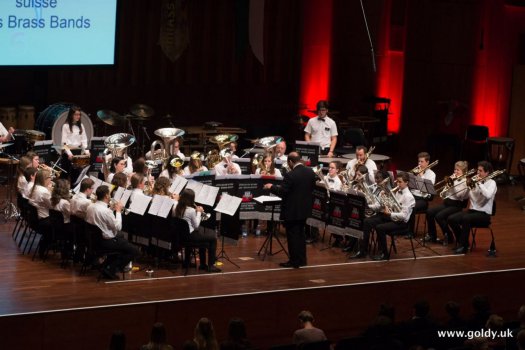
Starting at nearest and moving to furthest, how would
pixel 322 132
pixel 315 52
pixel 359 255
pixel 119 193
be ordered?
pixel 119 193 < pixel 359 255 < pixel 322 132 < pixel 315 52

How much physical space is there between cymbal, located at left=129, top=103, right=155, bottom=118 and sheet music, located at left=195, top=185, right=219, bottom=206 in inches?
247

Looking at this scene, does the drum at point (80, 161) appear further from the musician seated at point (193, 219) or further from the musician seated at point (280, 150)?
the musician seated at point (193, 219)

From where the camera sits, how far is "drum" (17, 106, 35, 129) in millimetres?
17500

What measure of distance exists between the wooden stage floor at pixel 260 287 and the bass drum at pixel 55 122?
276 centimetres

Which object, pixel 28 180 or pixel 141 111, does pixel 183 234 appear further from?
pixel 141 111

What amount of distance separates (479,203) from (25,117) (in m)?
8.13

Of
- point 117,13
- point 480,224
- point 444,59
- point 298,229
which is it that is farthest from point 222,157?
point 444,59

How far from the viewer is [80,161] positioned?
1455 centimetres

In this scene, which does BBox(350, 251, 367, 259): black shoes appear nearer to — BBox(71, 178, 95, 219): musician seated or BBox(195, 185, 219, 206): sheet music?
BBox(195, 185, 219, 206): sheet music

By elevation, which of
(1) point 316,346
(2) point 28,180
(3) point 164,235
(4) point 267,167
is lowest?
(1) point 316,346

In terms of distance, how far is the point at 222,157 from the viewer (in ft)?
45.7

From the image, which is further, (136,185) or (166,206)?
(136,185)

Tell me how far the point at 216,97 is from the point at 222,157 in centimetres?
687

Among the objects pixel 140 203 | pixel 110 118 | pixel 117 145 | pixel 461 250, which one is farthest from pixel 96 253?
pixel 110 118
